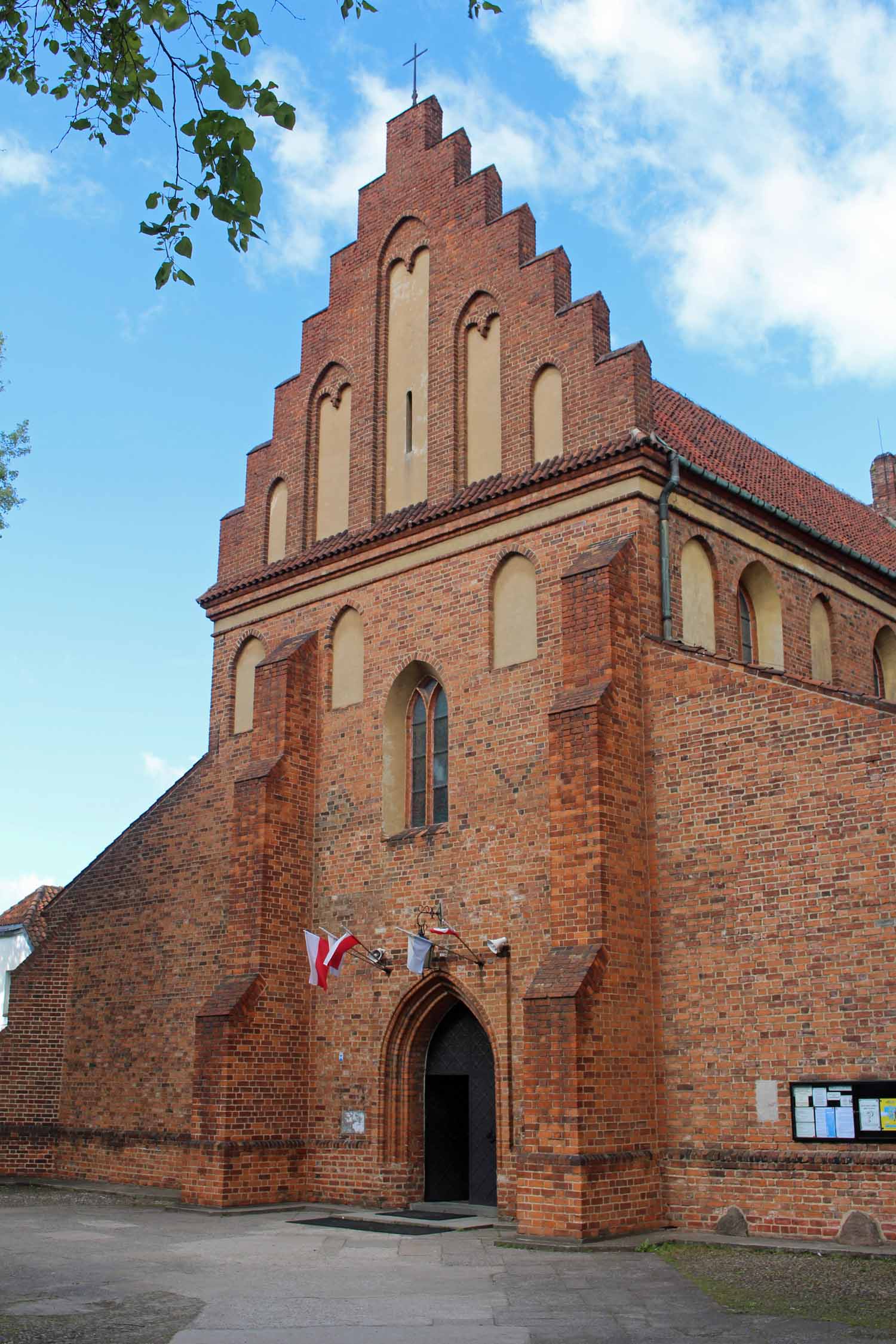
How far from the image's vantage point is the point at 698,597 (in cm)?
Result: 1652

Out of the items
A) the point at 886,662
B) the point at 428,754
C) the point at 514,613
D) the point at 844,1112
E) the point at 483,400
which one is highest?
the point at 483,400

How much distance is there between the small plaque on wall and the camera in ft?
40.3

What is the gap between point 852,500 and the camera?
27.1 meters

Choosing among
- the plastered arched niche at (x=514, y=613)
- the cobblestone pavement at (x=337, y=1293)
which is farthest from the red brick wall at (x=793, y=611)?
the cobblestone pavement at (x=337, y=1293)

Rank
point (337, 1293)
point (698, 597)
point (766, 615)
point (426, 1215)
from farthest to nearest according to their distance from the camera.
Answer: point (766, 615) < point (698, 597) < point (426, 1215) < point (337, 1293)

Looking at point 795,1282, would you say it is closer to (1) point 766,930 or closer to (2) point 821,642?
(1) point 766,930

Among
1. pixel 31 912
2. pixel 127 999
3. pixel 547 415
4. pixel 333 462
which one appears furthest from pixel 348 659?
pixel 31 912

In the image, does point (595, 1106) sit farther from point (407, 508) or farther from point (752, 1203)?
point (407, 508)

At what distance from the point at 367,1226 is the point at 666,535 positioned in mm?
8727

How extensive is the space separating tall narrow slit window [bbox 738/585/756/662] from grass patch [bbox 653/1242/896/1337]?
7672 mm

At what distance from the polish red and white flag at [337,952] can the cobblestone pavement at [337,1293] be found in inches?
124

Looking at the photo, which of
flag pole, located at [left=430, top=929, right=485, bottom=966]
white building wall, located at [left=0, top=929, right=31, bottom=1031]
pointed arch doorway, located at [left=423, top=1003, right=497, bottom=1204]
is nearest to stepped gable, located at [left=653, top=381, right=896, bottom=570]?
flag pole, located at [left=430, top=929, right=485, bottom=966]

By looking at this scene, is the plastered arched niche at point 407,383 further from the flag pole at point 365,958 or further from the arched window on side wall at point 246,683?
the flag pole at point 365,958

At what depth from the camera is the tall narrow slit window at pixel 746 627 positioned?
17.5 meters
